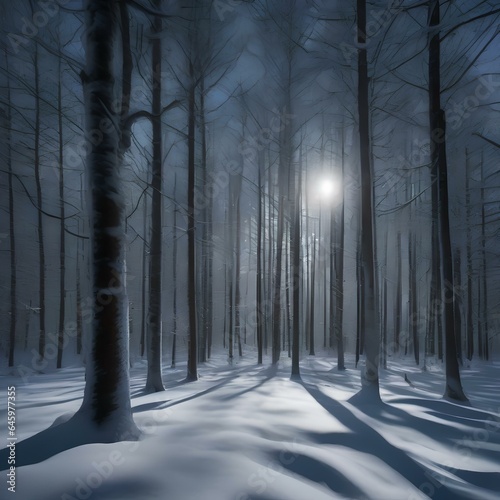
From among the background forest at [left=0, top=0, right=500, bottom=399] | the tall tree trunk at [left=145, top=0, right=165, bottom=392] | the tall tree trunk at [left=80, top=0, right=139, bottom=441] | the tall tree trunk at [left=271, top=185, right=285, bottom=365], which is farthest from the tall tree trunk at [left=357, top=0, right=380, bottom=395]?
the tall tree trunk at [left=80, top=0, right=139, bottom=441]

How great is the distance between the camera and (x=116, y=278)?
3.04 metres

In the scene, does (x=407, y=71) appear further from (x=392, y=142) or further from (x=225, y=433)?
(x=225, y=433)

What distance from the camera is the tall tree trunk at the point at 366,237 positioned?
6.26 meters

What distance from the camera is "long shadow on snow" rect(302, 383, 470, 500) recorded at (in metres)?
2.80

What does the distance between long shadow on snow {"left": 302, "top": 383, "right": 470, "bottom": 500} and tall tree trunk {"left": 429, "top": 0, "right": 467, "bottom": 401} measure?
348 cm

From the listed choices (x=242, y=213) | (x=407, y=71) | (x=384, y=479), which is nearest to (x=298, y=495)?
(x=384, y=479)

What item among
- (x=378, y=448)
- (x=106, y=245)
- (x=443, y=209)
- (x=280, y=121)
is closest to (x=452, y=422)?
(x=378, y=448)

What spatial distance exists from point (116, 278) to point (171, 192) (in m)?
13.5

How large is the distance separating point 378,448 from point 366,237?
166 inches

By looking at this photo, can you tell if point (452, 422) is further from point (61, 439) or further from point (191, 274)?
point (191, 274)

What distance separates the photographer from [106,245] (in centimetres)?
305

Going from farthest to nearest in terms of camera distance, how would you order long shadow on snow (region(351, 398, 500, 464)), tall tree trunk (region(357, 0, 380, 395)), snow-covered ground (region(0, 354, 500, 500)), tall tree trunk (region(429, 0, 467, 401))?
1. tall tree trunk (region(429, 0, 467, 401))
2. tall tree trunk (region(357, 0, 380, 395))
3. long shadow on snow (region(351, 398, 500, 464))
4. snow-covered ground (region(0, 354, 500, 500))

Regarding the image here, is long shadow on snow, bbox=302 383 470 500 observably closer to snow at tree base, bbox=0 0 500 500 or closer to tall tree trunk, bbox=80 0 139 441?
snow at tree base, bbox=0 0 500 500

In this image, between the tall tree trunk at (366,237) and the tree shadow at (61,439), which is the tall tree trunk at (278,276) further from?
the tree shadow at (61,439)
